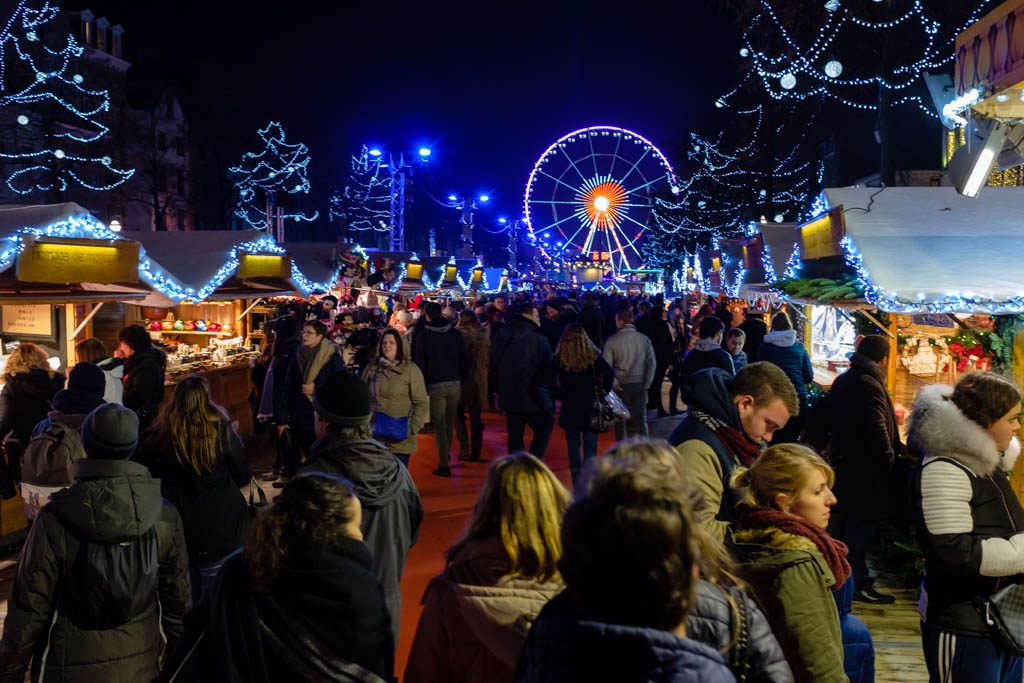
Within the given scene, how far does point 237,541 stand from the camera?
418 centimetres

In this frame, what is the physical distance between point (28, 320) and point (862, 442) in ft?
33.7

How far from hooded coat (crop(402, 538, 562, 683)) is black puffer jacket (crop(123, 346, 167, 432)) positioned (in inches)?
219

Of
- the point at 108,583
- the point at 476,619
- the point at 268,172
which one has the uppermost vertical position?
the point at 268,172

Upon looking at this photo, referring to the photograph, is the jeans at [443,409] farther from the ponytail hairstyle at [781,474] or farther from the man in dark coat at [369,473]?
the ponytail hairstyle at [781,474]

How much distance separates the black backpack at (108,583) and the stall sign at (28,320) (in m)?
8.72

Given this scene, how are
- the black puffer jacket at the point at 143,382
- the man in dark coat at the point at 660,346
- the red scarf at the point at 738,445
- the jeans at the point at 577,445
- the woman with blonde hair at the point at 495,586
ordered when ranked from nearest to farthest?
1. the woman with blonde hair at the point at 495,586
2. the red scarf at the point at 738,445
3. the black puffer jacket at the point at 143,382
4. the jeans at the point at 577,445
5. the man in dark coat at the point at 660,346

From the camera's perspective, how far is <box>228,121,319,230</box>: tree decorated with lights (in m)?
35.8

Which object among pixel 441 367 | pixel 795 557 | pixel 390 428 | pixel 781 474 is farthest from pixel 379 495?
pixel 441 367

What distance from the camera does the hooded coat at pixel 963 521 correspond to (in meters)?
3.08

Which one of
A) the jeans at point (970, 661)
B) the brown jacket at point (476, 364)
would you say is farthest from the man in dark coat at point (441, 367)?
the jeans at point (970, 661)

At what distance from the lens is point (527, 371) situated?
8.44 m

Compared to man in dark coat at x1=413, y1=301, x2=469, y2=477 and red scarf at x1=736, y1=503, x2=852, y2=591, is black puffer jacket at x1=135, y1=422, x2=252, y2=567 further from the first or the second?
man in dark coat at x1=413, y1=301, x2=469, y2=477

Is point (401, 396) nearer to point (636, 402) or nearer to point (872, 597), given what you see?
point (872, 597)

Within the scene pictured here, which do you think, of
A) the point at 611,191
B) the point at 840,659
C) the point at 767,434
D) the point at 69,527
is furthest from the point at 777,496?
the point at 611,191
